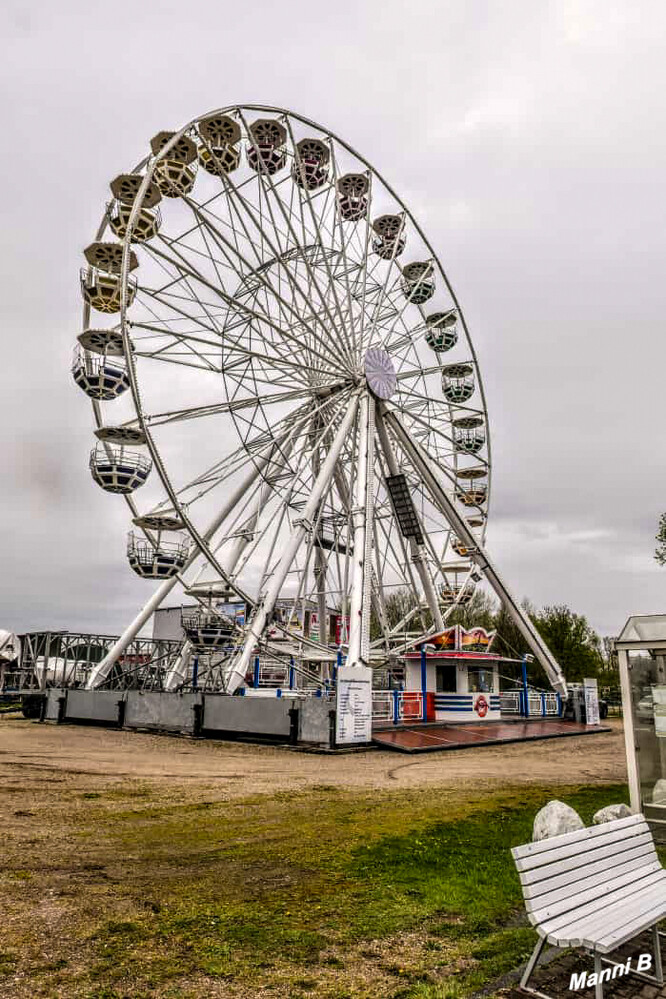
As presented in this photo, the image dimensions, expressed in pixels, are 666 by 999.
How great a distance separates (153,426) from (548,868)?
16353mm

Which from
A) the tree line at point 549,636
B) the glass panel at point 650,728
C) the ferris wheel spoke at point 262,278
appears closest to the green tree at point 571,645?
the tree line at point 549,636

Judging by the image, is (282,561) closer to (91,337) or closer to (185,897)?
(91,337)

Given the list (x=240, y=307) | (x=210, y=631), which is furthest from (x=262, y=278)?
(x=210, y=631)

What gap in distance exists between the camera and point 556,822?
6.05m

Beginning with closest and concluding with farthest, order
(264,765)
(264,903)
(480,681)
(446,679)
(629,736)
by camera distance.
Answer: (264,903), (629,736), (264,765), (446,679), (480,681)

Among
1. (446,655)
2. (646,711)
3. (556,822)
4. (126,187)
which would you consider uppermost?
(126,187)

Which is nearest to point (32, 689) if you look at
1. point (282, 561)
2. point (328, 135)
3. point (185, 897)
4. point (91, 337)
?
point (282, 561)

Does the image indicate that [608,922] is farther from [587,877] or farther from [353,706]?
[353,706]

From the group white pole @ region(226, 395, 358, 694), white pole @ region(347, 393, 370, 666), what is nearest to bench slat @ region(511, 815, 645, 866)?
white pole @ region(347, 393, 370, 666)

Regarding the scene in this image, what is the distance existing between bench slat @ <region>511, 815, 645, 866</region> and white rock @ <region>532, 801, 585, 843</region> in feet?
3.55

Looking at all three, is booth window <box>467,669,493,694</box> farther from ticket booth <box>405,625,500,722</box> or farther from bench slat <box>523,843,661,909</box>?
bench slat <box>523,843,661,909</box>

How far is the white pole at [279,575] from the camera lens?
→ 1945cm

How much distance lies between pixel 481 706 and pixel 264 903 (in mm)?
20084

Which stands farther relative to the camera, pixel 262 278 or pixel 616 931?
pixel 262 278
